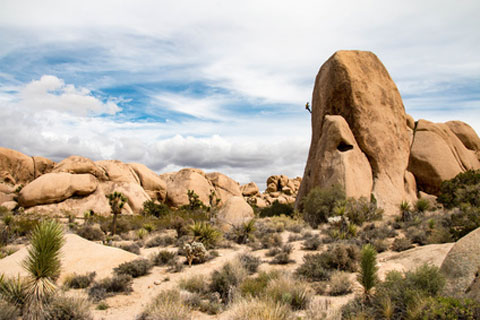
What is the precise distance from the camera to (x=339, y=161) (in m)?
23.8

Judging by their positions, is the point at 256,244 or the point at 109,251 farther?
the point at 256,244

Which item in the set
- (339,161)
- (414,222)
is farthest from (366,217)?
(339,161)

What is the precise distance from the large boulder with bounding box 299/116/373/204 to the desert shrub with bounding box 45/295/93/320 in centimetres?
1903

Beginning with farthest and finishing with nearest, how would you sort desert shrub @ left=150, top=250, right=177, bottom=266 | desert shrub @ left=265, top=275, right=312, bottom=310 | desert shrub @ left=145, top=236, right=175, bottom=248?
desert shrub @ left=145, top=236, right=175, bottom=248 → desert shrub @ left=150, top=250, right=177, bottom=266 → desert shrub @ left=265, top=275, right=312, bottom=310

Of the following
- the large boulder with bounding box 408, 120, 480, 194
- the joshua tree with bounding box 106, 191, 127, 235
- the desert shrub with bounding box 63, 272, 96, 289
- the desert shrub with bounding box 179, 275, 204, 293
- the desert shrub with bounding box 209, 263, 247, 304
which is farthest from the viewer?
the large boulder with bounding box 408, 120, 480, 194

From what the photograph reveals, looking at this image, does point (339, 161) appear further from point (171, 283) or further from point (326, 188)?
point (171, 283)

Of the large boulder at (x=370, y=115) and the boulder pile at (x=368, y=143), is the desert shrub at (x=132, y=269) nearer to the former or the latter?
the boulder pile at (x=368, y=143)

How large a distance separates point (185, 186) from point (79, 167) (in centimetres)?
1460

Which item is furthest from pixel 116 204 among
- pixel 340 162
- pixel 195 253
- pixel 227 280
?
pixel 340 162

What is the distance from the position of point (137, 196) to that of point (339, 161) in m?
23.3

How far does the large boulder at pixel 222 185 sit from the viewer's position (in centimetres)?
4991

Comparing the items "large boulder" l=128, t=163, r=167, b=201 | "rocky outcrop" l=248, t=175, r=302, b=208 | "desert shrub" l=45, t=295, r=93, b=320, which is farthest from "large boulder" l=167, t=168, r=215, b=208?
"desert shrub" l=45, t=295, r=93, b=320

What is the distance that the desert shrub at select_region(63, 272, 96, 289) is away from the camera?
9.68 m

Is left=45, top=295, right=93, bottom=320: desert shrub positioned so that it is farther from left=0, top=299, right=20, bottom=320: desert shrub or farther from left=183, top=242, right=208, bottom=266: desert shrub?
left=183, top=242, right=208, bottom=266: desert shrub
